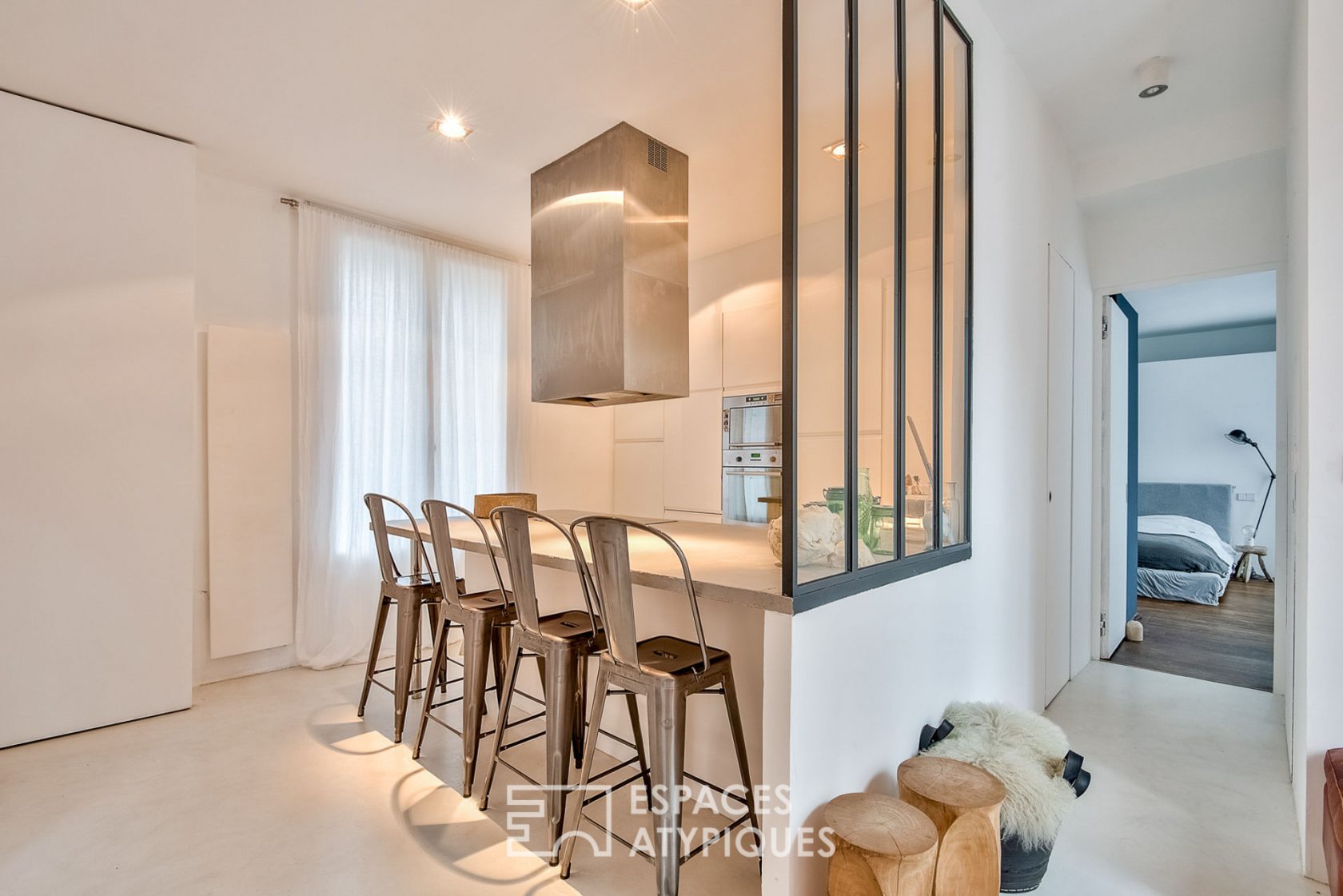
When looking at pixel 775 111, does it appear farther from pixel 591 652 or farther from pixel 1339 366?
pixel 591 652

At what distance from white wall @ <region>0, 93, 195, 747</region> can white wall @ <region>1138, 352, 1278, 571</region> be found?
345 inches

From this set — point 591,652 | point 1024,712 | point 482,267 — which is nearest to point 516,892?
point 591,652

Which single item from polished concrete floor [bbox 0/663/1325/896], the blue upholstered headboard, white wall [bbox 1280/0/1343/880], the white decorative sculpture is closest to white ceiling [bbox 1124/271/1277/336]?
the blue upholstered headboard

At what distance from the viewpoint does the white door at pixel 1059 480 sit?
3.17 meters

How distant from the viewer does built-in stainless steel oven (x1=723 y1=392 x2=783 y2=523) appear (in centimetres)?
410

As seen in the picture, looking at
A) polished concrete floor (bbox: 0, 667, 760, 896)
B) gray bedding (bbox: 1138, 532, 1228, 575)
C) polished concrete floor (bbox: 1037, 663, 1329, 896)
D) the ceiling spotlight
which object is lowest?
polished concrete floor (bbox: 1037, 663, 1329, 896)

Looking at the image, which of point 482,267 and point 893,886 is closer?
point 893,886

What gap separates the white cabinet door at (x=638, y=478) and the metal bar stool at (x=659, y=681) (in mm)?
3117

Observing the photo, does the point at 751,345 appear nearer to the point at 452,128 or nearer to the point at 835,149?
the point at 835,149

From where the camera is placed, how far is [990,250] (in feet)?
8.41

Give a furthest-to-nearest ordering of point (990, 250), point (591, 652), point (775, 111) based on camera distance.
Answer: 1. point (775, 111)
2. point (990, 250)
3. point (591, 652)

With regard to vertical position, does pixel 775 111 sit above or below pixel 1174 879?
above

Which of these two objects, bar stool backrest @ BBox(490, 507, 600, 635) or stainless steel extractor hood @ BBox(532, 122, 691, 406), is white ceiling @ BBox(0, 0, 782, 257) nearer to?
stainless steel extractor hood @ BBox(532, 122, 691, 406)

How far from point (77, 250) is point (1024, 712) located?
14.1ft
